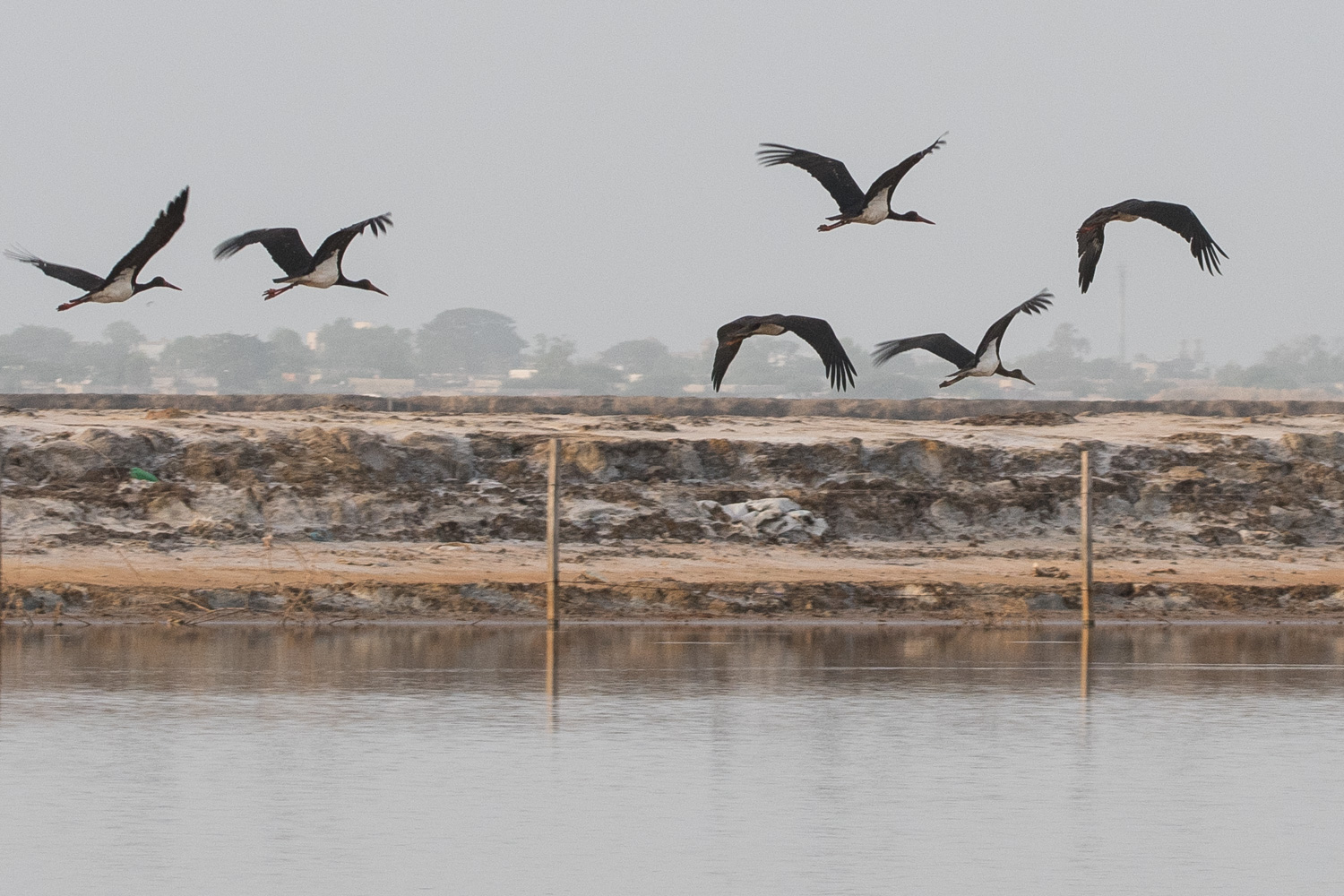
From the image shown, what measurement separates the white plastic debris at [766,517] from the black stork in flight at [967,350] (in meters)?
8.68

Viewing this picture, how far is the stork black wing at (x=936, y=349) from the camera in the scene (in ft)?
60.6

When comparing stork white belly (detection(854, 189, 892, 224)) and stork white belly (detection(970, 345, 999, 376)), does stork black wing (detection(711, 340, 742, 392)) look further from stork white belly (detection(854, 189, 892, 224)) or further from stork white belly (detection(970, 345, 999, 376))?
stork white belly (detection(970, 345, 999, 376))

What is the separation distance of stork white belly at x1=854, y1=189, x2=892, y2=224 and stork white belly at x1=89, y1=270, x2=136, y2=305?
244 inches

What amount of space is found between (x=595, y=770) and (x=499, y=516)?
15.8 m

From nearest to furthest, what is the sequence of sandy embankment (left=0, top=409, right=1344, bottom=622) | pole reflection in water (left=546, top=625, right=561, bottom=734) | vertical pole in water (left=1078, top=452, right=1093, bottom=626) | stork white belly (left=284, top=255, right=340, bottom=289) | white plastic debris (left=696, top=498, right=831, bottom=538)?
pole reflection in water (left=546, top=625, right=561, bottom=734), stork white belly (left=284, top=255, right=340, bottom=289), vertical pole in water (left=1078, top=452, right=1093, bottom=626), sandy embankment (left=0, top=409, right=1344, bottom=622), white plastic debris (left=696, top=498, right=831, bottom=538)

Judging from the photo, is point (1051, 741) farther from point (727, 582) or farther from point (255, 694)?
point (727, 582)

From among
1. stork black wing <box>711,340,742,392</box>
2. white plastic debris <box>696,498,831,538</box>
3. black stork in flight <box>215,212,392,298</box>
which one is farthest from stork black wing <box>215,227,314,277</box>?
white plastic debris <box>696,498,831,538</box>

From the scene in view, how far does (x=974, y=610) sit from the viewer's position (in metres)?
23.6

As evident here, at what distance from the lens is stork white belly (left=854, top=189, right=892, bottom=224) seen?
18656mm

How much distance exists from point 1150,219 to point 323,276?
23.1 feet

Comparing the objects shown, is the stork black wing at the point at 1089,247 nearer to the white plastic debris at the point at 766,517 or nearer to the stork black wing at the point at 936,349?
the stork black wing at the point at 936,349

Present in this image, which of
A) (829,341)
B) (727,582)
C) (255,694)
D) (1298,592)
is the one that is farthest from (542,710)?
(1298,592)

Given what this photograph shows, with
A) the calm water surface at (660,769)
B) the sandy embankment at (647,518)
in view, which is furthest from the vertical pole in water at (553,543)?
the calm water surface at (660,769)

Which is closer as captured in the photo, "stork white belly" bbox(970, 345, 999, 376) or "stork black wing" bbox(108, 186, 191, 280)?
"stork black wing" bbox(108, 186, 191, 280)
